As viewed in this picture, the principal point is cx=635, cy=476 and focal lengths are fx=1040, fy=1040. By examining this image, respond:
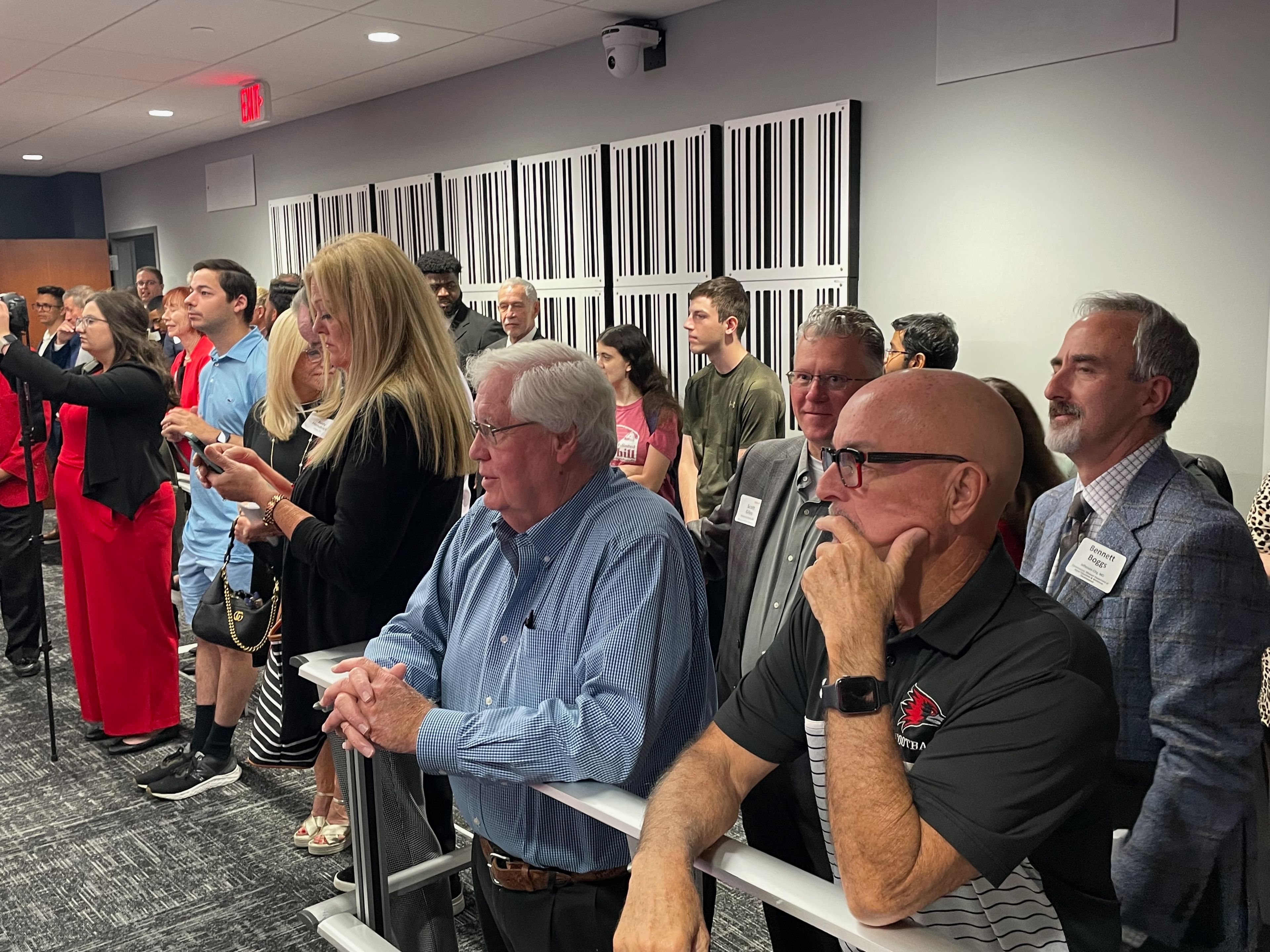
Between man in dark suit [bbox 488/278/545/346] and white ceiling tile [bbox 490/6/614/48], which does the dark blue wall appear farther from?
man in dark suit [bbox 488/278/545/346]

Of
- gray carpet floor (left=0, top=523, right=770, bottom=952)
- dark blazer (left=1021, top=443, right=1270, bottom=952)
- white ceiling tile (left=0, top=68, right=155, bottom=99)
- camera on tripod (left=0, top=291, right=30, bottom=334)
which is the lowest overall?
gray carpet floor (left=0, top=523, right=770, bottom=952)

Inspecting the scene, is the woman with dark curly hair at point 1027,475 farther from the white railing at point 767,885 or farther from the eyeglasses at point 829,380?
the white railing at point 767,885

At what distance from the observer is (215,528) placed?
338 cm

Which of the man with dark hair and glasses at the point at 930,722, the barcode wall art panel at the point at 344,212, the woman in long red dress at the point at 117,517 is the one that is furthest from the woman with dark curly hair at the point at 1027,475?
the barcode wall art panel at the point at 344,212

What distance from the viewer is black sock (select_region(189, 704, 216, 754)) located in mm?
3494

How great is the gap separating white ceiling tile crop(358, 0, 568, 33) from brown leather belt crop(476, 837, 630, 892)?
4.18m

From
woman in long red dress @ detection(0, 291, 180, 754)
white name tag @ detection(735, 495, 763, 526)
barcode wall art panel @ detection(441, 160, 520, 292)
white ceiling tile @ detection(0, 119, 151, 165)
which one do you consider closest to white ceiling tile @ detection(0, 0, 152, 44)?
woman in long red dress @ detection(0, 291, 180, 754)

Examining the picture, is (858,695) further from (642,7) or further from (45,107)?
(45,107)

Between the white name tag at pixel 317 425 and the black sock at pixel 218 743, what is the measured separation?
4.67 feet

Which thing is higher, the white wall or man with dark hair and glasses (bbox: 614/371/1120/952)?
the white wall

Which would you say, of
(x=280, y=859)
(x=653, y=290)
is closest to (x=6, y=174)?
(x=653, y=290)

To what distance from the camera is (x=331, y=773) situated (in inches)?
119

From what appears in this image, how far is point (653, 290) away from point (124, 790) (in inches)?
131

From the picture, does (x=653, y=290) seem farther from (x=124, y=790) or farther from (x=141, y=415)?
(x=124, y=790)
